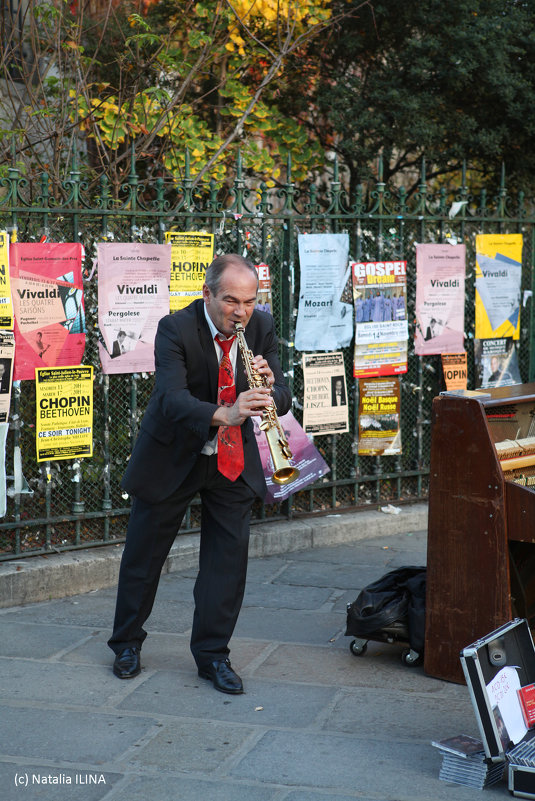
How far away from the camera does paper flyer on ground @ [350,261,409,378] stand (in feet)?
22.6

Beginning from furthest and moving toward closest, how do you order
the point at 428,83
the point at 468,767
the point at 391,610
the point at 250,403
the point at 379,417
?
the point at 428,83 → the point at 379,417 → the point at 391,610 → the point at 250,403 → the point at 468,767

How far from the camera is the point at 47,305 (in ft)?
18.2

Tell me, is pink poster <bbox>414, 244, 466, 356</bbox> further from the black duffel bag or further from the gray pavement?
the black duffel bag

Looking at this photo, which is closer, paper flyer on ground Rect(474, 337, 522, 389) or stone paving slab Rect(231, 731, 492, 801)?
stone paving slab Rect(231, 731, 492, 801)

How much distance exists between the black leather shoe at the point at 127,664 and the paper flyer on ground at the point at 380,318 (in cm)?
312

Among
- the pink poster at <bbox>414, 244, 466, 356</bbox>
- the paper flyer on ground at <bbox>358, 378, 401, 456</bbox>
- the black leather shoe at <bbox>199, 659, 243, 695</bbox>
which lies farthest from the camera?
the pink poster at <bbox>414, 244, 466, 356</bbox>

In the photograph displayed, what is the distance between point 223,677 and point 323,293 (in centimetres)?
323

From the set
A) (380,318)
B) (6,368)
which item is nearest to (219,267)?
(6,368)

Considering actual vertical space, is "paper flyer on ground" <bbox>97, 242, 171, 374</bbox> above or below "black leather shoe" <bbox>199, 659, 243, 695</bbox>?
above

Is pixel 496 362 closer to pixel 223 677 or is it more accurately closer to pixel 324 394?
pixel 324 394

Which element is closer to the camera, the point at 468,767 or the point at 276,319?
the point at 468,767

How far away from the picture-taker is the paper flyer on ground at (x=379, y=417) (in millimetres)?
7051

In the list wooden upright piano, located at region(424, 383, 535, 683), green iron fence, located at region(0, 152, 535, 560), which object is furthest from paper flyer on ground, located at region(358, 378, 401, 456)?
wooden upright piano, located at region(424, 383, 535, 683)

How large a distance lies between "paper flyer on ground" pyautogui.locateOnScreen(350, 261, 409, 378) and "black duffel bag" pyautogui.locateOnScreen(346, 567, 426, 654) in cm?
253
